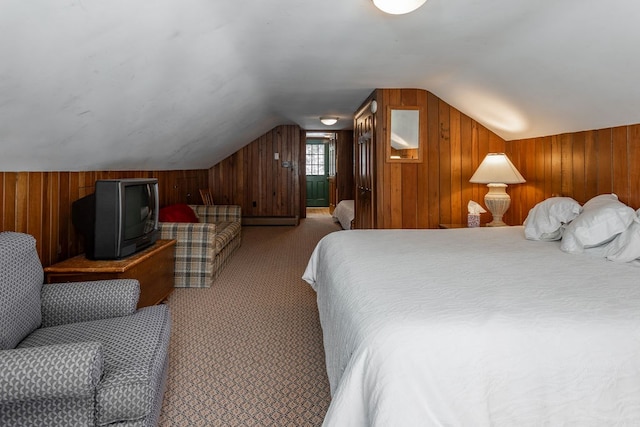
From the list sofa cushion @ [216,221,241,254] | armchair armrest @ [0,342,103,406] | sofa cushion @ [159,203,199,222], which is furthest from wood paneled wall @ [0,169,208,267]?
armchair armrest @ [0,342,103,406]

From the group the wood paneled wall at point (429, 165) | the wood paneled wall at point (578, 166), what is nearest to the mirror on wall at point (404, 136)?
the wood paneled wall at point (429, 165)

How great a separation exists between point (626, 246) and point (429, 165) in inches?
98.5

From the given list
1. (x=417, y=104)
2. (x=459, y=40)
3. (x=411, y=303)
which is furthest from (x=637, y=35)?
(x=417, y=104)

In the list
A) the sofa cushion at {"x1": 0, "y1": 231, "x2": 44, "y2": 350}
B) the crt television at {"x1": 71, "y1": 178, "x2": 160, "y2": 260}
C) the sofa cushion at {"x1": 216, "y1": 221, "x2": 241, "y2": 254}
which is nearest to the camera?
the sofa cushion at {"x1": 0, "y1": 231, "x2": 44, "y2": 350}

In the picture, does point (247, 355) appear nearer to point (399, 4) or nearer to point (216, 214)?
point (399, 4)

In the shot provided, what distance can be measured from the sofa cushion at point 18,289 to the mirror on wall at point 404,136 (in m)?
3.38

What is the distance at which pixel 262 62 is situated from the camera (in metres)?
3.43

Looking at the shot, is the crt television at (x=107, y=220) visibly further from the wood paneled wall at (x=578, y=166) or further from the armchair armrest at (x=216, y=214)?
the wood paneled wall at (x=578, y=166)

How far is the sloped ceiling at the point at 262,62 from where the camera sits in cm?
186

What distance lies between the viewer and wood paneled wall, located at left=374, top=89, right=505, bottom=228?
4.42 meters

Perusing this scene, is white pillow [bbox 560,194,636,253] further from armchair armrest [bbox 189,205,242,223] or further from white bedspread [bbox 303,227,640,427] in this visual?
armchair armrest [bbox 189,205,242,223]

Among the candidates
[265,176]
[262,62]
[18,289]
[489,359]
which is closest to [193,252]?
[262,62]

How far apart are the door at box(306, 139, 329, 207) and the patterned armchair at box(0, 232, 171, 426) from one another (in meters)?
10.1

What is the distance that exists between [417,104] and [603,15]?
234 centimetres
